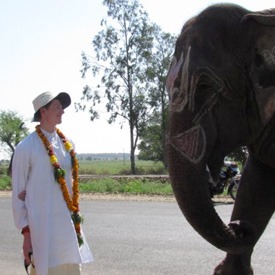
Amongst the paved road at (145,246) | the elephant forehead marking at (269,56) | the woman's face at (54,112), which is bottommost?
the paved road at (145,246)

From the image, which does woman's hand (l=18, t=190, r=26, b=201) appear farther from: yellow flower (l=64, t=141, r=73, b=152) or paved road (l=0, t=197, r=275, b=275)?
paved road (l=0, t=197, r=275, b=275)

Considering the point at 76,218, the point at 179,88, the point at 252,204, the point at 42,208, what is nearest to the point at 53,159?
the point at 42,208

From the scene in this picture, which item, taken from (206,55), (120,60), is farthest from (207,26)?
(120,60)

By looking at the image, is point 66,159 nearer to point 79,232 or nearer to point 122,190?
point 79,232

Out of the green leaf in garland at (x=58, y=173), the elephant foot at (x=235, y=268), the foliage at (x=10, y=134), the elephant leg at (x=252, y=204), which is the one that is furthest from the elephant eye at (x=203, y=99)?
the foliage at (x=10, y=134)

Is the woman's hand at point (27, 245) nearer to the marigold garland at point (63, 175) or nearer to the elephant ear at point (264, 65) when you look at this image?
the marigold garland at point (63, 175)

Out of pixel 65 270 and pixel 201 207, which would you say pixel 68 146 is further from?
pixel 201 207

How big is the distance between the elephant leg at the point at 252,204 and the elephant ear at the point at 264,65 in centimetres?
62

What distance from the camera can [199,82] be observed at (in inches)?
123

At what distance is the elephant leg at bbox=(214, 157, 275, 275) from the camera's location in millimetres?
3748

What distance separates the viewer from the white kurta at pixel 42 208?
4.61m

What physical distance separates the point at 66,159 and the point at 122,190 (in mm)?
18687

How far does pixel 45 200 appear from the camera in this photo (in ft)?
15.3

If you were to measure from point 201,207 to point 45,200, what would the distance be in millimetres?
1948
